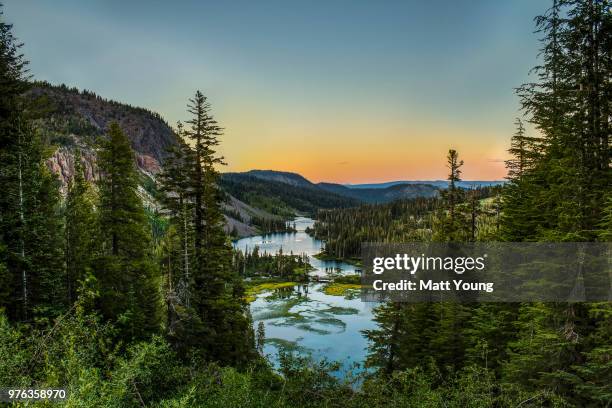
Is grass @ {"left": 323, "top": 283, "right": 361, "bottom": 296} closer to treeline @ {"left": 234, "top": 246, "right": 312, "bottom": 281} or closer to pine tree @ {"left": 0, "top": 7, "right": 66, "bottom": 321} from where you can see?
treeline @ {"left": 234, "top": 246, "right": 312, "bottom": 281}

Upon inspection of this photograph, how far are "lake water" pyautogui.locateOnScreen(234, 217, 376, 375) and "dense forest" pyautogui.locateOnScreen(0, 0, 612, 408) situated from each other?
790 inches

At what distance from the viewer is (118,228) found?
21.2 m

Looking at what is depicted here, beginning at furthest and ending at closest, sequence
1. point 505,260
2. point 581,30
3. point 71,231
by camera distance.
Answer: point 71,231
point 505,260
point 581,30

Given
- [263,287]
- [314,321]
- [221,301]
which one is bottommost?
[263,287]

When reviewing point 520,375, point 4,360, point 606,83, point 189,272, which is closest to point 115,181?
point 189,272

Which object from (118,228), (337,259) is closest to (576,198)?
(118,228)

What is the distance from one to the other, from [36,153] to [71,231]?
705 cm

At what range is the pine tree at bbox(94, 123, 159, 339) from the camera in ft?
68.2

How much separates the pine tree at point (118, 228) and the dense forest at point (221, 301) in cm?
11

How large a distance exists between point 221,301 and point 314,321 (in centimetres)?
5301

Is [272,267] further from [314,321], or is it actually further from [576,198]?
[576,198]

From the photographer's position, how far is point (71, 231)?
23.4 meters

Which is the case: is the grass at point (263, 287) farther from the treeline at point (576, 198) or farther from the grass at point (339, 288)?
the treeline at point (576, 198)

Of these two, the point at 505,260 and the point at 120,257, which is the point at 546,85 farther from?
the point at 120,257
